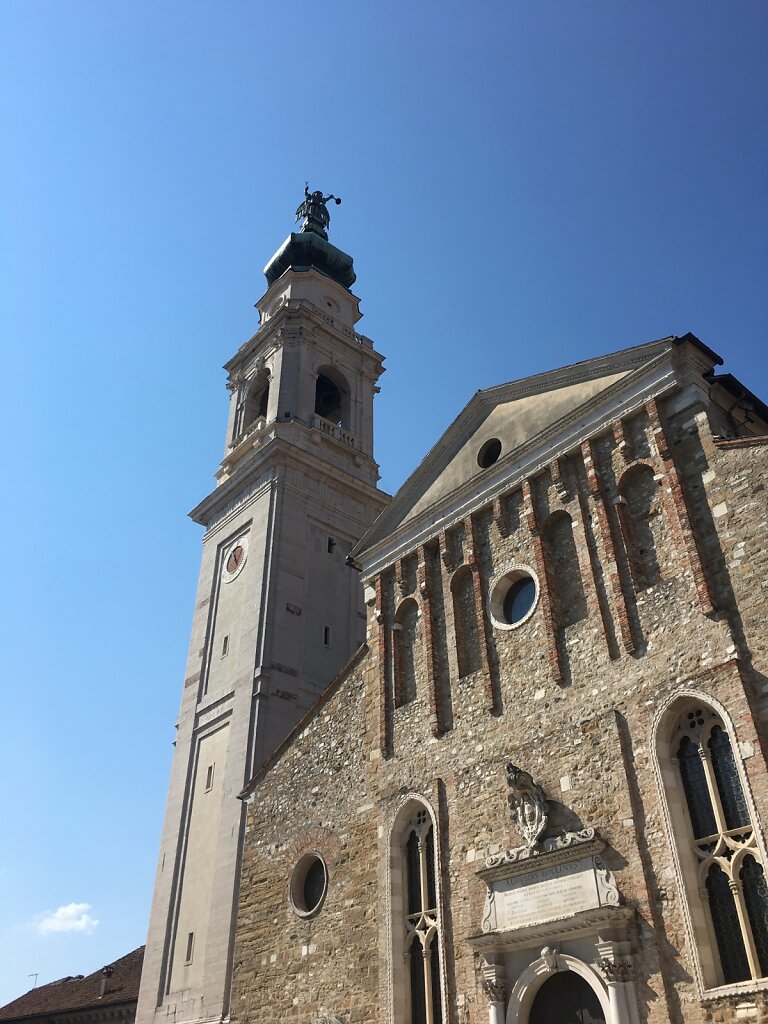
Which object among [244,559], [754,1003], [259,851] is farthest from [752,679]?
[244,559]

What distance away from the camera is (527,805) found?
40.7ft

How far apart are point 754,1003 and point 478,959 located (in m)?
4.02

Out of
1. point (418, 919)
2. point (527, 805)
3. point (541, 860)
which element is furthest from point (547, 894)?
point (418, 919)

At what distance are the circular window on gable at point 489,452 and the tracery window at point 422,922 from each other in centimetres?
618

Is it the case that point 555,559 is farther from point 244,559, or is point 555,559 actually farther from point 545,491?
point 244,559

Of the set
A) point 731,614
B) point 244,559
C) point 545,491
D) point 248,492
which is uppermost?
point 248,492

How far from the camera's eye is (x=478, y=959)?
40.2ft

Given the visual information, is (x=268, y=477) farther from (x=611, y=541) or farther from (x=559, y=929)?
(x=559, y=929)

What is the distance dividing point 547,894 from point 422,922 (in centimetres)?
269

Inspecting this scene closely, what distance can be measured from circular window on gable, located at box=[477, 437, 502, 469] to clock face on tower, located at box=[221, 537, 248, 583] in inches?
433

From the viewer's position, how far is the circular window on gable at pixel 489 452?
16269 millimetres

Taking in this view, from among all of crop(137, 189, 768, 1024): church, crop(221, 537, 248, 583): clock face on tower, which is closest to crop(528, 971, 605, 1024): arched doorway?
crop(137, 189, 768, 1024): church

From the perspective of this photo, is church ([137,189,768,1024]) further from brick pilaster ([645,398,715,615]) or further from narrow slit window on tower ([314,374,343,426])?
narrow slit window on tower ([314,374,343,426])

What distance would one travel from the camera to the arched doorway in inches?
431
